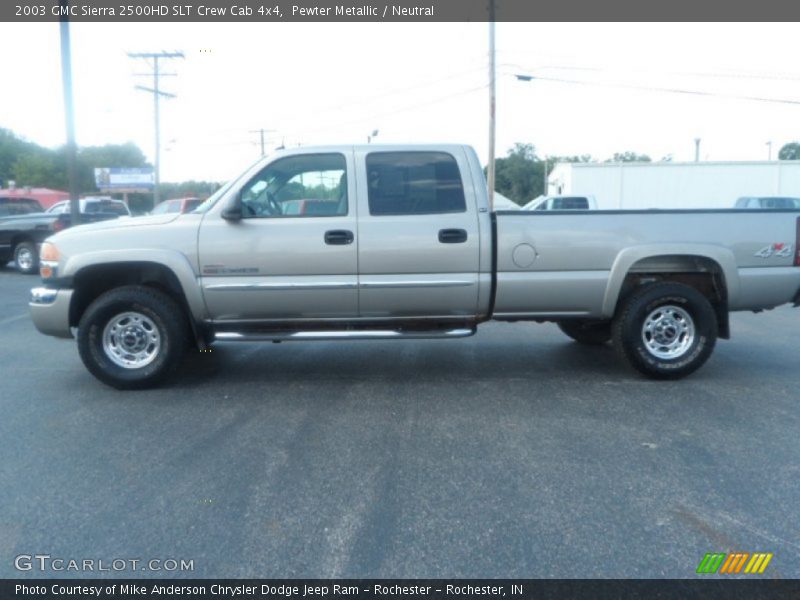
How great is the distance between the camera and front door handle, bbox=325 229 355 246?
6.39 metres

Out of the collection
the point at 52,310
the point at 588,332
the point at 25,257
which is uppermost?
the point at 52,310

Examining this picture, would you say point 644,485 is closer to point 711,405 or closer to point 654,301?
point 711,405

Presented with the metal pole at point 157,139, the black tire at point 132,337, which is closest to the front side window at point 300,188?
the black tire at point 132,337

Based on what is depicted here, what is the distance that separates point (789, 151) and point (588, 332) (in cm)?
8328

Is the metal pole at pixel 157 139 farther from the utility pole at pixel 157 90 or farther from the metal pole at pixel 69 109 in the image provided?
the metal pole at pixel 69 109

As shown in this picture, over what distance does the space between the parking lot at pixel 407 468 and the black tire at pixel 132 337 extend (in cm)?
22

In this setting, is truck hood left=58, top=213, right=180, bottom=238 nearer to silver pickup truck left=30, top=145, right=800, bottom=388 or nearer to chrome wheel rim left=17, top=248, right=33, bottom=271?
silver pickup truck left=30, top=145, right=800, bottom=388

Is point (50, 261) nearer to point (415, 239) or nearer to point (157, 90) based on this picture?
point (415, 239)

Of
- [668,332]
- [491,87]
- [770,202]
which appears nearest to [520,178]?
[770,202]

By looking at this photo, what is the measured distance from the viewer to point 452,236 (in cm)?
642

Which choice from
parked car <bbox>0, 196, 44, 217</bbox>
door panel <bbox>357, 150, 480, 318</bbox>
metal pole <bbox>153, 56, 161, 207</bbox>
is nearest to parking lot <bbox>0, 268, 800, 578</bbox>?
door panel <bbox>357, 150, 480, 318</bbox>

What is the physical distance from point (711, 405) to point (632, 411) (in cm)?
71

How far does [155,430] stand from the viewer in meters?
5.42

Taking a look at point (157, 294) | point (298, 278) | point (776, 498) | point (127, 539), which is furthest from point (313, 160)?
point (776, 498)
